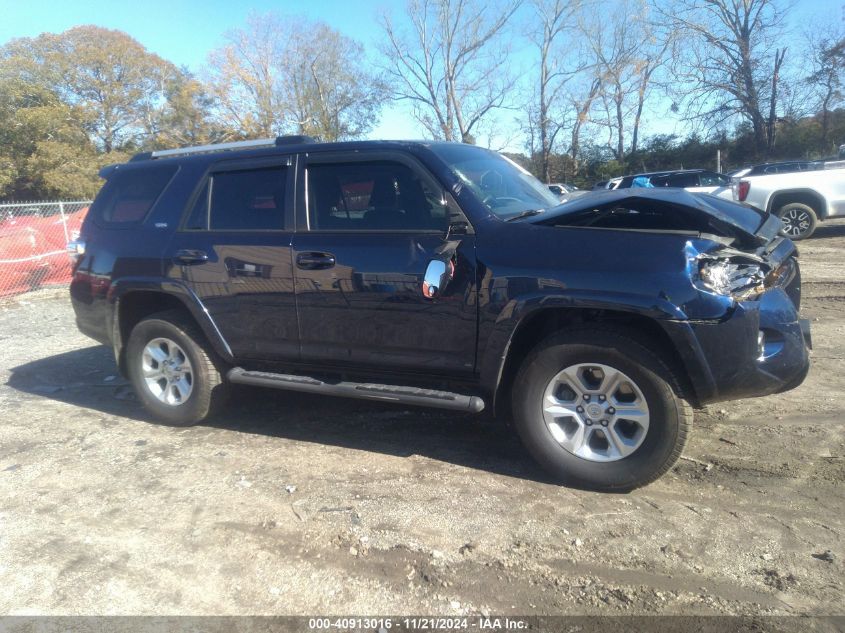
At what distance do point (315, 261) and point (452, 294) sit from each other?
0.96 metres

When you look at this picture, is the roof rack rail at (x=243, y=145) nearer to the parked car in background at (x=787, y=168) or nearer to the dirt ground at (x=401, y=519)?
the dirt ground at (x=401, y=519)

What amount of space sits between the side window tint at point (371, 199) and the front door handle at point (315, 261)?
0.63ft

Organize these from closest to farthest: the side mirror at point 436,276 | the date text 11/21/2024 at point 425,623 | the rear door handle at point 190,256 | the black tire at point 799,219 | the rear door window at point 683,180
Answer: the date text 11/21/2024 at point 425,623 → the side mirror at point 436,276 → the rear door handle at point 190,256 → the black tire at point 799,219 → the rear door window at point 683,180

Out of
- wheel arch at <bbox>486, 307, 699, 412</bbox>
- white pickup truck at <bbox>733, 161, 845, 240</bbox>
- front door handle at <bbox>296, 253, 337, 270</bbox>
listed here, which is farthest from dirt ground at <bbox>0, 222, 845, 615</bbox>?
white pickup truck at <bbox>733, 161, 845, 240</bbox>

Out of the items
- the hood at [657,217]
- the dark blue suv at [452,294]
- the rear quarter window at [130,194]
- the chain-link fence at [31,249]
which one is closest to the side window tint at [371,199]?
the dark blue suv at [452,294]

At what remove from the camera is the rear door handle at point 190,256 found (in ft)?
14.0

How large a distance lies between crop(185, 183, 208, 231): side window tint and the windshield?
1736 mm

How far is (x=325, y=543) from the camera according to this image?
3.05 meters

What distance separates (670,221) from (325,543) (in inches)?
97.3

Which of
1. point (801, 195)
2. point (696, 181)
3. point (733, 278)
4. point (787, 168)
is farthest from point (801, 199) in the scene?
point (733, 278)

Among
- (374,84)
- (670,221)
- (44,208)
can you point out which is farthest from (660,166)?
(670,221)

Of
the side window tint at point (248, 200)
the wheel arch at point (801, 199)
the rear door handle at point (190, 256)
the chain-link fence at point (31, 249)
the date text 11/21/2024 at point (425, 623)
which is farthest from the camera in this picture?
the wheel arch at point (801, 199)

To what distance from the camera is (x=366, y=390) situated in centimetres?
377

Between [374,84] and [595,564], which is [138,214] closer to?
[595,564]
